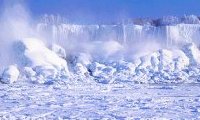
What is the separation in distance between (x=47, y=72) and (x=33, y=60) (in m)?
1.77

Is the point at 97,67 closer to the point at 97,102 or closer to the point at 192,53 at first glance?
the point at 192,53

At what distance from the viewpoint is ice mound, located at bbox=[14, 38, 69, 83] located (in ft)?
71.2

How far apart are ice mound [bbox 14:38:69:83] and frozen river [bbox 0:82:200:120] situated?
288 cm

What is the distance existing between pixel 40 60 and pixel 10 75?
9.70 feet

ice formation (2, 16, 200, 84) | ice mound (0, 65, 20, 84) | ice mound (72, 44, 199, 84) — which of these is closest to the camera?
ice mound (0, 65, 20, 84)

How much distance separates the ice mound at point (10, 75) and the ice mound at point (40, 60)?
0.61m

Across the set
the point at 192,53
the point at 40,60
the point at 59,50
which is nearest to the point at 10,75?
the point at 40,60

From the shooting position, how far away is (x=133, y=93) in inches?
625

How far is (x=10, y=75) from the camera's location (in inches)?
818

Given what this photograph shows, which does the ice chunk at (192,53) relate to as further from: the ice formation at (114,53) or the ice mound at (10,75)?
the ice mound at (10,75)

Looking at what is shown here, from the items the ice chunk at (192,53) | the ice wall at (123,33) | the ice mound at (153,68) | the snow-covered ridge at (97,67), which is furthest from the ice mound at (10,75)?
the ice chunk at (192,53)

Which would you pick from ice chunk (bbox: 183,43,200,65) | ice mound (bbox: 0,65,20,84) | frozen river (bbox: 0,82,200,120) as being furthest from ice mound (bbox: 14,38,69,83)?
ice chunk (bbox: 183,43,200,65)

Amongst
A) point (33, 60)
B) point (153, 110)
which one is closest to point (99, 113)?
point (153, 110)

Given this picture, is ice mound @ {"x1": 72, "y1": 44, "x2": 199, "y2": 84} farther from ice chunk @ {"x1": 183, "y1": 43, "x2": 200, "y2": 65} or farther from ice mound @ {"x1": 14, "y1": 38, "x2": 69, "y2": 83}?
ice mound @ {"x1": 14, "y1": 38, "x2": 69, "y2": 83}
